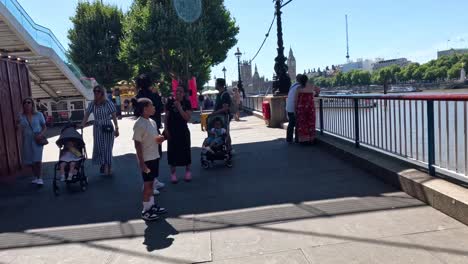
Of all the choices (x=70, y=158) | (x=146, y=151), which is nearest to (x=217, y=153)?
(x=70, y=158)

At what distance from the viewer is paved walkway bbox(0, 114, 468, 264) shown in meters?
3.68

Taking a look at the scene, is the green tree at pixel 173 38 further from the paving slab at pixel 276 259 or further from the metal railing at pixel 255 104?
the paving slab at pixel 276 259

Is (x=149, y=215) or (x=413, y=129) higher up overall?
(x=413, y=129)

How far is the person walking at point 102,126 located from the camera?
25.7ft

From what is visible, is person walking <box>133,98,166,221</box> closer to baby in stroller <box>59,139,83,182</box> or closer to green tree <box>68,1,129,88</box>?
baby in stroller <box>59,139,83,182</box>

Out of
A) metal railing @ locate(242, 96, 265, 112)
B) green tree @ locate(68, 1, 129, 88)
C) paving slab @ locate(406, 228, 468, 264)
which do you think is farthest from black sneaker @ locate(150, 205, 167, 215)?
green tree @ locate(68, 1, 129, 88)

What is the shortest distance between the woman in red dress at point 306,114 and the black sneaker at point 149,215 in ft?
17.9

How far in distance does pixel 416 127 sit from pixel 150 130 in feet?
11.0

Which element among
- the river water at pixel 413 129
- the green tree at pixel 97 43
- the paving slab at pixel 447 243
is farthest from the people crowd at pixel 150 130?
the green tree at pixel 97 43

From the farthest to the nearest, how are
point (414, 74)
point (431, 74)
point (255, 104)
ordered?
1. point (414, 74)
2. point (431, 74)
3. point (255, 104)

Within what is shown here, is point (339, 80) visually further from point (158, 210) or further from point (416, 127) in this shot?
point (158, 210)

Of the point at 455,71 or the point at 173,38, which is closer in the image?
the point at 173,38

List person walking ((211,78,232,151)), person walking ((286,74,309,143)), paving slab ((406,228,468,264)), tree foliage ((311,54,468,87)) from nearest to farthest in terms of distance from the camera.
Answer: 1. paving slab ((406,228,468,264))
2. person walking ((211,78,232,151))
3. person walking ((286,74,309,143))
4. tree foliage ((311,54,468,87))

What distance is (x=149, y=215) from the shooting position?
16.4ft
